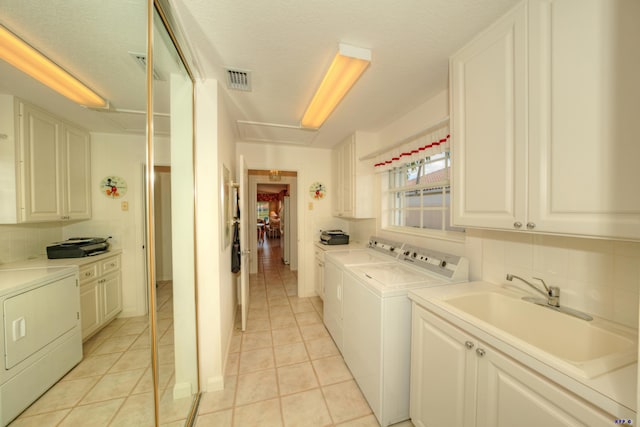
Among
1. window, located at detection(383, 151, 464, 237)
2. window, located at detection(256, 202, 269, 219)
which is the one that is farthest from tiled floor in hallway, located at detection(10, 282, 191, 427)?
window, located at detection(256, 202, 269, 219)

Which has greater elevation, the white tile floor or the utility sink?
the utility sink

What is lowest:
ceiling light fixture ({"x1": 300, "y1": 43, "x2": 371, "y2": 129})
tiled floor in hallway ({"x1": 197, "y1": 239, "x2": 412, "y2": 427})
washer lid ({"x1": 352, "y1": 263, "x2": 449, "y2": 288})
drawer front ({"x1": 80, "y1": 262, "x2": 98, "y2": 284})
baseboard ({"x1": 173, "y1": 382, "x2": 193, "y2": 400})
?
tiled floor in hallway ({"x1": 197, "y1": 239, "x2": 412, "y2": 427})

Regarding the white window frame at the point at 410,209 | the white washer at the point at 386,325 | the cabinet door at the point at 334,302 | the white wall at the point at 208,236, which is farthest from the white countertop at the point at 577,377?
the white wall at the point at 208,236

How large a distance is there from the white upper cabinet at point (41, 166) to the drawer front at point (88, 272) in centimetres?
23

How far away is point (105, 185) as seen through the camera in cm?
93

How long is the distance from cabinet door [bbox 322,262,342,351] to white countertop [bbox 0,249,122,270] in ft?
5.47

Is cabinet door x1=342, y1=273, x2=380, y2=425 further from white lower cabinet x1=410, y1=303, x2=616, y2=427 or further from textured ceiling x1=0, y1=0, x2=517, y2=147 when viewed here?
textured ceiling x1=0, y1=0, x2=517, y2=147

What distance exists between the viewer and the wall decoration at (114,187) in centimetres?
93

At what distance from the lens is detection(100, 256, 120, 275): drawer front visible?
1.01 metres

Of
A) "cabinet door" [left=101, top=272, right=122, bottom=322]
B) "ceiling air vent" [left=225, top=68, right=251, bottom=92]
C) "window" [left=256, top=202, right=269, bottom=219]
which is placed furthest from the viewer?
Result: "window" [left=256, top=202, right=269, bottom=219]

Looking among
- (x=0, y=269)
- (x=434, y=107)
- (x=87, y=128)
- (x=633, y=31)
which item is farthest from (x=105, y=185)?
(x=434, y=107)

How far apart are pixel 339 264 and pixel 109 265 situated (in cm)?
166

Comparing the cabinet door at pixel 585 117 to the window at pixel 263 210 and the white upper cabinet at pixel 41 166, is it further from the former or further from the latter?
the window at pixel 263 210

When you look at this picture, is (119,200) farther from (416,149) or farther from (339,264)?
(416,149)
